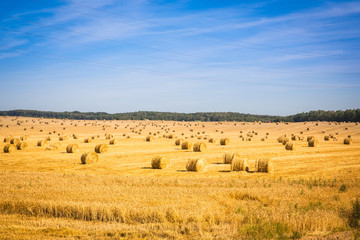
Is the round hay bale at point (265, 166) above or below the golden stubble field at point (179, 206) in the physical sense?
above

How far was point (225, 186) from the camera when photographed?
15773mm

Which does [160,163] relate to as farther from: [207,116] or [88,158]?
[207,116]

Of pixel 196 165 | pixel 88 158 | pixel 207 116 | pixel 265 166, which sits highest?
pixel 207 116

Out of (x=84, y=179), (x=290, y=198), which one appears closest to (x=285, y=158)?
(x=290, y=198)

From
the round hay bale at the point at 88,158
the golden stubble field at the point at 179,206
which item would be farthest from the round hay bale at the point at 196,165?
the round hay bale at the point at 88,158

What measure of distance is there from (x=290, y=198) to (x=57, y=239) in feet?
29.6

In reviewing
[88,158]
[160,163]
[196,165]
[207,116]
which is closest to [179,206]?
[196,165]

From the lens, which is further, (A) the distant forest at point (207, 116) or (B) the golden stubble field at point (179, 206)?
(A) the distant forest at point (207, 116)

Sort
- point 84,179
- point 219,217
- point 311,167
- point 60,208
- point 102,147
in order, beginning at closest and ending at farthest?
point 219,217, point 60,208, point 84,179, point 311,167, point 102,147

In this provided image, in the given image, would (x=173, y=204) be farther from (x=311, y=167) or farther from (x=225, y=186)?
(x=311, y=167)

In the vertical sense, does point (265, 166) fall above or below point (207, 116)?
below

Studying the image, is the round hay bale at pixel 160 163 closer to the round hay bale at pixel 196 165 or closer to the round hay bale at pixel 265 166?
the round hay bale at pixel 196 165

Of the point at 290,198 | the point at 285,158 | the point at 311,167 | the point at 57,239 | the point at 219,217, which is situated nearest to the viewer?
the point at 57,239

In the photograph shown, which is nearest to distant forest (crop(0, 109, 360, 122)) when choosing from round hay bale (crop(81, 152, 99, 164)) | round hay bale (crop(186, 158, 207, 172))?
round hay bale (crop(186, 158, 207, 172))
